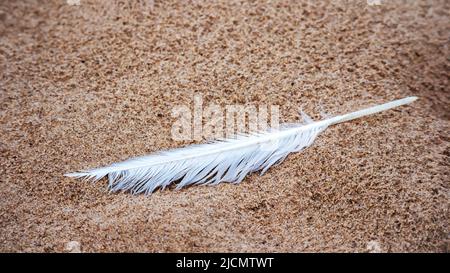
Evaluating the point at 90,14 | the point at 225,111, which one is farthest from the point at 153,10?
the point at 225,111

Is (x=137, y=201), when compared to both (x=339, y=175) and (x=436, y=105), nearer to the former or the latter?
(x=339, y=175)

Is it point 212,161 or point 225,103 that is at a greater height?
point 225,103

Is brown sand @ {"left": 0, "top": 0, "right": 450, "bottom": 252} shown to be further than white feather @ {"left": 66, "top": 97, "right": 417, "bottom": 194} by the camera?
No

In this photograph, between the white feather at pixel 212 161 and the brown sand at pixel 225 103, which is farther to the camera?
the white feather at pixel 212 161

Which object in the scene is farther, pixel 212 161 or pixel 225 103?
pixel 225 103
